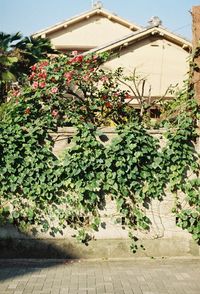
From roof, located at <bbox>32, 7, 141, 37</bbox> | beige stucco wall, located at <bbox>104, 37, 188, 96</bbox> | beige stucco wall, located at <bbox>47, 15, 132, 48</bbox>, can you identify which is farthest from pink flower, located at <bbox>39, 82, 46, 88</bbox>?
beige stucco wall, located at <bbox>47, 15, 132, 48</bbox>

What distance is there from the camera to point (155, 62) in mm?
18203

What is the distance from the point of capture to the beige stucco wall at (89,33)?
2449 cm

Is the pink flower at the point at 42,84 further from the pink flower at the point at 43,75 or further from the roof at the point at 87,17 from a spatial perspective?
the roof at the point at 87,17

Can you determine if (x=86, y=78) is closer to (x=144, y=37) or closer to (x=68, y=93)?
(x=68, y=93)

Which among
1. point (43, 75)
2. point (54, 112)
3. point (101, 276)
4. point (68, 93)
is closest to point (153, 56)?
point (68, 93)

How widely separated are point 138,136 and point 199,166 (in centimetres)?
144

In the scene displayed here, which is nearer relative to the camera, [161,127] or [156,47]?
[161,127]

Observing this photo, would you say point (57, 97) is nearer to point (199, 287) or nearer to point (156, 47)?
point (199, 287)

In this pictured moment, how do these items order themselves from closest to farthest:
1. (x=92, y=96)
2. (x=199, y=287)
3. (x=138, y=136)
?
(x=199, y=287) → (x=138, y=136) → (x=92, y=96)

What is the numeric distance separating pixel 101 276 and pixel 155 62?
13.9 metres

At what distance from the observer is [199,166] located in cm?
737

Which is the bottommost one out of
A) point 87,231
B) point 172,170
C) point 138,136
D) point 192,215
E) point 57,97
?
point 87,231

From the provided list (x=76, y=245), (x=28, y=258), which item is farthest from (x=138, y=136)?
(x=28, y=258)

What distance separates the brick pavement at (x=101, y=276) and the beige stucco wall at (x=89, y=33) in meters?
19.7
